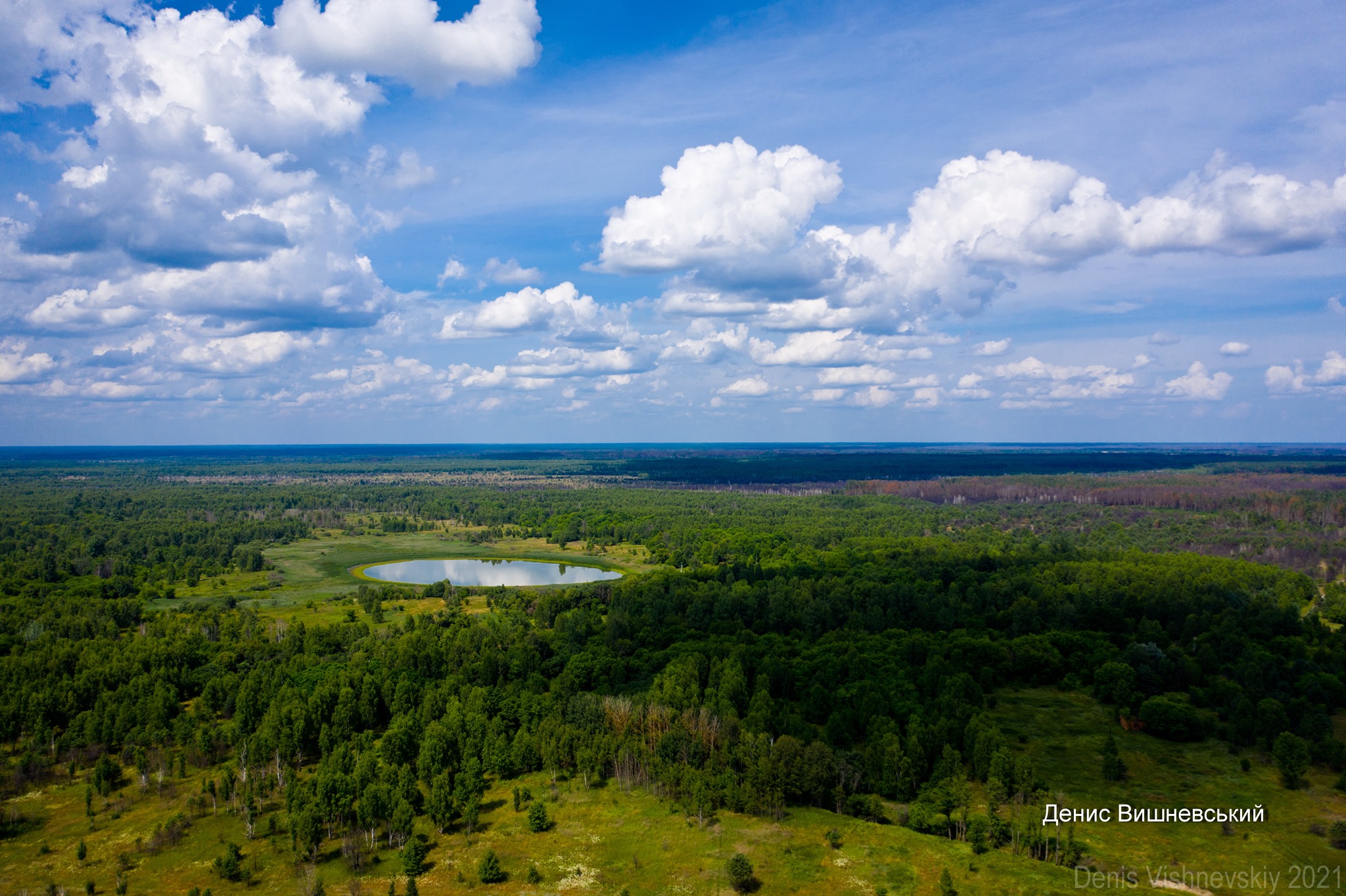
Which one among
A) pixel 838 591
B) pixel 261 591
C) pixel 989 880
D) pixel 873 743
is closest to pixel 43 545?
pixel 261 591

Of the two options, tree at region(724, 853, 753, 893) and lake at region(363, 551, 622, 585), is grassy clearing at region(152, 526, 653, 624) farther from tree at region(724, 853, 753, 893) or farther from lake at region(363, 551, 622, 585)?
tree at region(724, 853, 753, 893)

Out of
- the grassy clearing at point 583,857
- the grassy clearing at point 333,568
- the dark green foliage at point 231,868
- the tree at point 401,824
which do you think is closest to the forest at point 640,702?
the dark green foliage at point 231,868

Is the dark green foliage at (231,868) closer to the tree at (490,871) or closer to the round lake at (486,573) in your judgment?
the tree at (490,871)

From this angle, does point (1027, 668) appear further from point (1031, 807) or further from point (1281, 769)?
point (1031, 807)

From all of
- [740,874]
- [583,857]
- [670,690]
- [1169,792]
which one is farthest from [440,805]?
[1169,792]

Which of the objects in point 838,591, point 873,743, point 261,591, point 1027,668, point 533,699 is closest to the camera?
point 873,743

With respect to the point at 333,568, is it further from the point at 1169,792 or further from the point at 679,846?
the point at 1169,792

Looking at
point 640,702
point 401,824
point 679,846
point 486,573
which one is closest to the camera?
point 679,846

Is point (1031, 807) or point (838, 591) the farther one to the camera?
point (838, 591)
